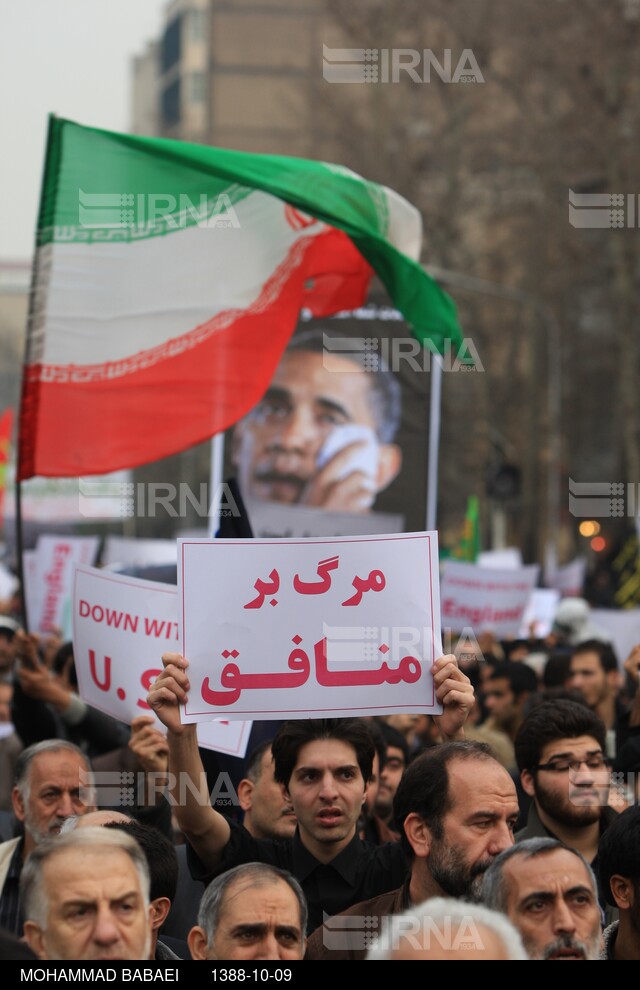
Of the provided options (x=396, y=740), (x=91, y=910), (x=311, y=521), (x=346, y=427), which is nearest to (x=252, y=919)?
(x=91, y=910)

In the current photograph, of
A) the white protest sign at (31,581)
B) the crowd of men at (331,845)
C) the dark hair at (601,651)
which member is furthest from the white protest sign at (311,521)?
the crowd of men at (331,845)

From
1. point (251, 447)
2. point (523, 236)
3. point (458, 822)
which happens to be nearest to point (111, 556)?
point (251, 447)

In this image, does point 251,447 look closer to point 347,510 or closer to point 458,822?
point 347,510

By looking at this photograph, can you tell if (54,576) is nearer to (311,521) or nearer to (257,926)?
(311,521)

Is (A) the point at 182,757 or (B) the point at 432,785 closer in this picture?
(B) the point at 432,785

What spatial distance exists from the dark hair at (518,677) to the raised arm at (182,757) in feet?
13.1

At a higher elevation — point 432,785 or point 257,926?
point 432,785

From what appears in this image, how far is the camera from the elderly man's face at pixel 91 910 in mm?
3697

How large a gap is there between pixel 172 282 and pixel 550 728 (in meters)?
3.61

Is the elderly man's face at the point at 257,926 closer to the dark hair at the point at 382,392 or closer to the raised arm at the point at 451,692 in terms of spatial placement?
the raised arm at the point at 451,692

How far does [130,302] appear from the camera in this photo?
27.6ft

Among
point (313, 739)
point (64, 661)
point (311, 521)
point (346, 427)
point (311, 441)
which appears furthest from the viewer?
point (346, 427)

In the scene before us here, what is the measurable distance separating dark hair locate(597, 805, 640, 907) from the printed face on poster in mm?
6814

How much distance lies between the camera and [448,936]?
3287 mm
